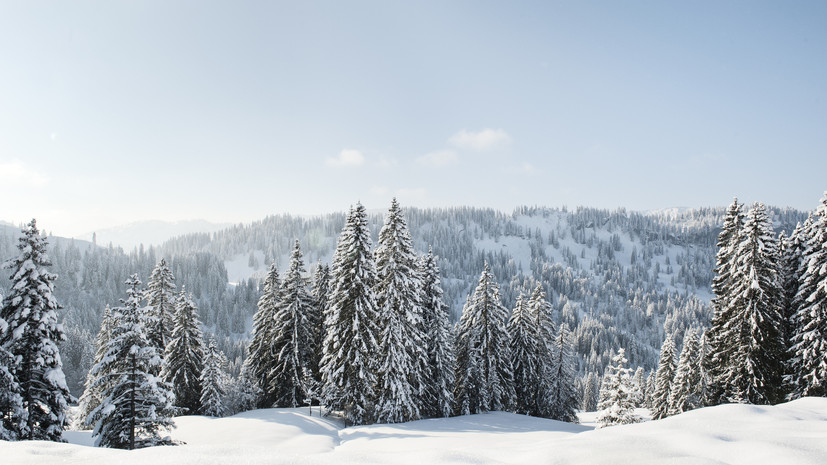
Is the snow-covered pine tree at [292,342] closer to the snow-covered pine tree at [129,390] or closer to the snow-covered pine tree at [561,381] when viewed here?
the snow-covered pine tree at [129,390]

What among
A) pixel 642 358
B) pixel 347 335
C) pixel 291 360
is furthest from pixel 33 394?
pixel 642 358

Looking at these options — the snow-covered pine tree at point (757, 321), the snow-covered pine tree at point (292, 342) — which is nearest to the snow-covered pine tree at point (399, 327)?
the snow-covered pine tree at point (292, 342)

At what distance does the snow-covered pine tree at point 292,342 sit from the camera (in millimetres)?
33500

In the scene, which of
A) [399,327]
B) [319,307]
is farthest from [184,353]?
[399,327]

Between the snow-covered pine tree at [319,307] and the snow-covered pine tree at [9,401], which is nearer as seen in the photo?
the snow-covered pine tree at [9,401]

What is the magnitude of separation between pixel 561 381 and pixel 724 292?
18535mm

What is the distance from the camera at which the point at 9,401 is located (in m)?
16.0

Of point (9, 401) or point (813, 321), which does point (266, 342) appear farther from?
point (813, 321)

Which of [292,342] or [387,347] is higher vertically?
[387,347]

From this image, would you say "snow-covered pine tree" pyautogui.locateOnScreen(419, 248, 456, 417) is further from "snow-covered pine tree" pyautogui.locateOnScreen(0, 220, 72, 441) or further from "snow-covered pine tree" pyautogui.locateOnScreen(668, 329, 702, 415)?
"snow-covered pine tree" pyautogui.locateOnScreen(0, 220, 72, 441)

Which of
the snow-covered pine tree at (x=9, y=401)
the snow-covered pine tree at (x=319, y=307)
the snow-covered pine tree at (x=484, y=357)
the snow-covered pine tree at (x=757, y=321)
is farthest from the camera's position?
the snow-covered pine tree at (x=319, y=307)

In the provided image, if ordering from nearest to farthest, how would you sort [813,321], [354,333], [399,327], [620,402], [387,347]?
1. [813,321]
2. [620,402]
3. [354,333]
4. [387,347]
5. [399,327]

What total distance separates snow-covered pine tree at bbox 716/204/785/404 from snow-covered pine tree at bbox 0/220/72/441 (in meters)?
34.1

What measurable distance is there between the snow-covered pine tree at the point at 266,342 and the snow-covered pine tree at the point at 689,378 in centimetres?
3455
